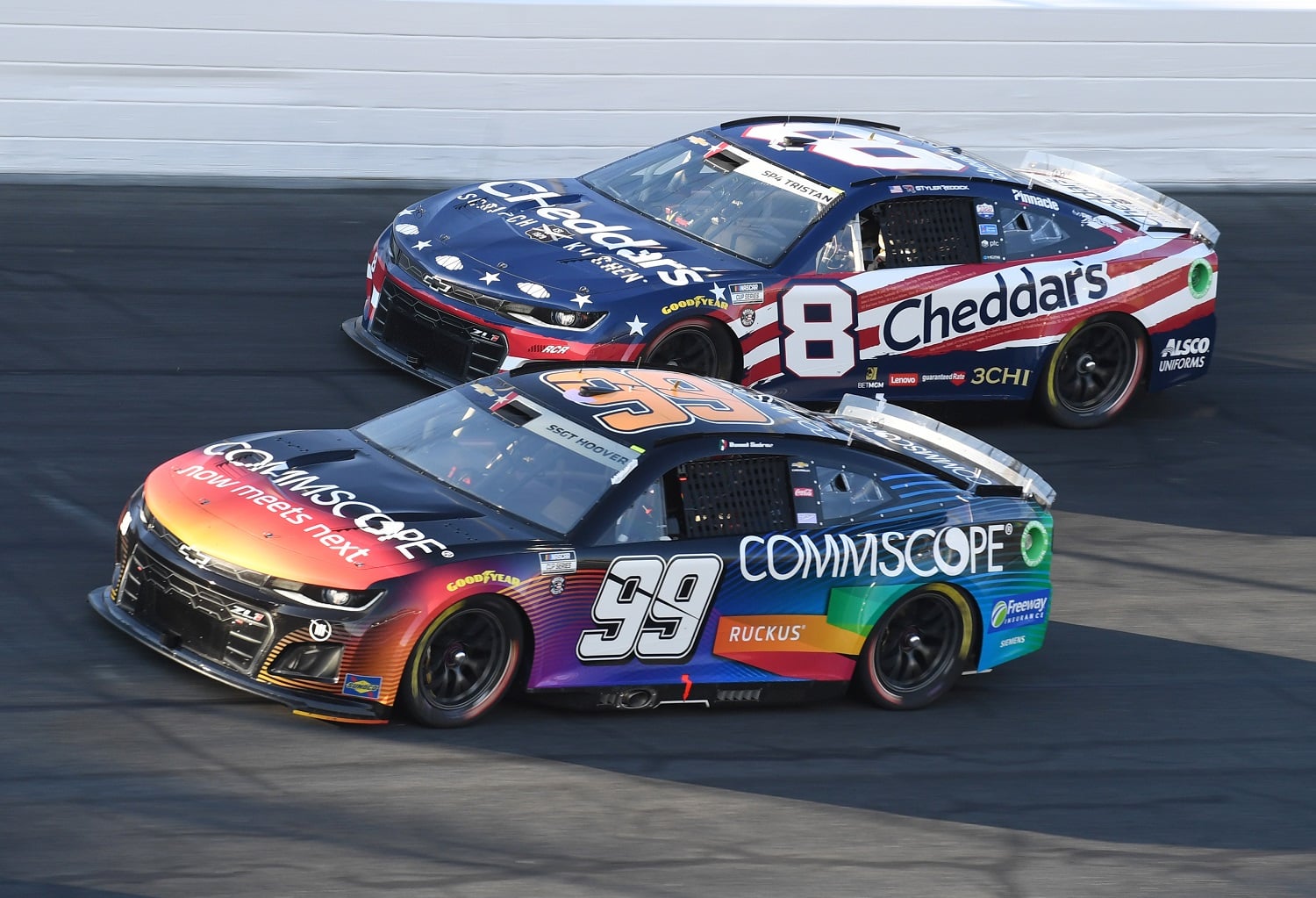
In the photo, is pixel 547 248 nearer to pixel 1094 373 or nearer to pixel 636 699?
pixel 1094 373

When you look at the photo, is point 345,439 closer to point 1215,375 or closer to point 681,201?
point 681,201

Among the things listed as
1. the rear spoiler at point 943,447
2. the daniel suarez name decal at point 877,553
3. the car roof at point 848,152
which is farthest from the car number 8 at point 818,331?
the daniel suarez name decal at point 877,553

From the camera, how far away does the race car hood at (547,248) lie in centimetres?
1063

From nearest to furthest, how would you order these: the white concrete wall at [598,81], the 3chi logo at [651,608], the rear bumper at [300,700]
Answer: the rear bumper at [300,700], the 3chi logo at [651,608], the white concrete wall at [598,81]

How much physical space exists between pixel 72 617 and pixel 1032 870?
3.88 m

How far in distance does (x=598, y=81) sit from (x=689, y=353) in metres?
5.57

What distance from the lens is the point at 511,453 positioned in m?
7.80

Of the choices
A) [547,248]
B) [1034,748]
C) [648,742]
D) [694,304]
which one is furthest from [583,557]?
[547,248]

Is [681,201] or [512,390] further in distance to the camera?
[681,201]

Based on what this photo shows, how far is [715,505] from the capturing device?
7.78 m

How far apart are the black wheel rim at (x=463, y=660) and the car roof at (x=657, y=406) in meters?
1.01

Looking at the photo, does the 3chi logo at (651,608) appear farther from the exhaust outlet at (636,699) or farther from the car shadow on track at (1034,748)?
the car shadow on track at (1034,748)

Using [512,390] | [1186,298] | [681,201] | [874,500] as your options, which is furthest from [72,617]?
[1186,298]

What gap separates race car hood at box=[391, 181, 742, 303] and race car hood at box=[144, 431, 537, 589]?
2.84 m
